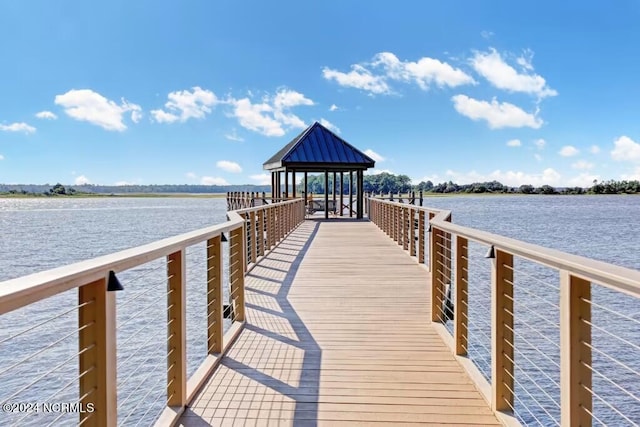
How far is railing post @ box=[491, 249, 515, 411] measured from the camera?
8.30 feet

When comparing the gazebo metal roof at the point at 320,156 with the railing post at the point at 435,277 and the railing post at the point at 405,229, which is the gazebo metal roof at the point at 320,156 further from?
the railing post at the point at 435,277

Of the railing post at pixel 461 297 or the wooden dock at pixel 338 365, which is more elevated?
the railing post at pixel 461 297

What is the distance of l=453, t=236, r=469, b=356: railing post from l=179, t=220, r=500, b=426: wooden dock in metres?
0.12

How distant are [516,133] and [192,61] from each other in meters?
40.1

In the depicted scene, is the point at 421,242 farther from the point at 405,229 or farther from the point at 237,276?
the point at 237,276

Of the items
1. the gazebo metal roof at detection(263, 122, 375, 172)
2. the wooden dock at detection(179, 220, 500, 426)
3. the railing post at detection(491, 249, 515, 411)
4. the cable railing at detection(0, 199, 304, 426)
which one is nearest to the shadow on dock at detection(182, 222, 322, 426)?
the wooden dock at detection(179, 220, 500, 426)

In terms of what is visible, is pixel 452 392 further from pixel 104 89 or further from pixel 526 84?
pixel 104 89

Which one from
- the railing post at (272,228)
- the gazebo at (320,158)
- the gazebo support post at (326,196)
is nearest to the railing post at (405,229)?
the railing post at (272,228)

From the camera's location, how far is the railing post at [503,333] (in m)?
2.53

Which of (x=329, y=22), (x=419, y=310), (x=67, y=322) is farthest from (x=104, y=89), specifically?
(x=419, y=310)

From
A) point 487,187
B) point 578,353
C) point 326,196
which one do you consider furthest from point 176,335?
point 487,187

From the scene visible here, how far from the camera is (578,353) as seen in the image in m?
1.80

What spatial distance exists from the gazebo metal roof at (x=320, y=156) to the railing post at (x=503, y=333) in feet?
51.4

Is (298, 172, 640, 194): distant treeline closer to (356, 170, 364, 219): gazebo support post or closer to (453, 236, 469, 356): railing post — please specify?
(356, 170, 364, 219): gazebo support post
